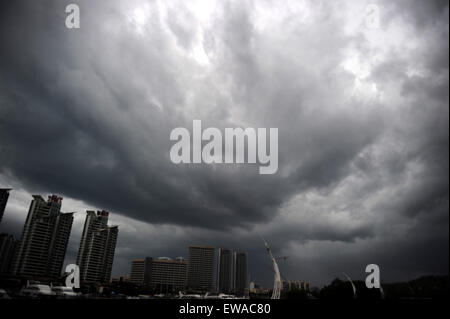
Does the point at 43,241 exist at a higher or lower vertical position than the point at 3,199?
lower

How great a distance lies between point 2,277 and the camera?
14538 cm

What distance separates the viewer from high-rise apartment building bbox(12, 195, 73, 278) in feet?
568

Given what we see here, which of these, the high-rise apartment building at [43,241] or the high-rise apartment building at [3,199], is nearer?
the high-rise apartment building at [3,199]

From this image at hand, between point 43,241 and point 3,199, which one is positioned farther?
point 43,241

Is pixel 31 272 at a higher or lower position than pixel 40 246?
lower

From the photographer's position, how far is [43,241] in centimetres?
18125

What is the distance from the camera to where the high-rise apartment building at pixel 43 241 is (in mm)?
173125

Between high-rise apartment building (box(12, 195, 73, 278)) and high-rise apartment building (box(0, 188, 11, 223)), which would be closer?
high-rise apartment building (box(0, 188, 11, 223))
